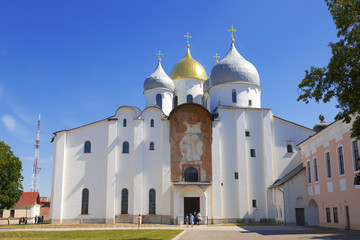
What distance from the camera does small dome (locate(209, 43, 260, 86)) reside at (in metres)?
37.4

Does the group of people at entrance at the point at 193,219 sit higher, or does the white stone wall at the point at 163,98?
the white stone wall at the point at 163,98

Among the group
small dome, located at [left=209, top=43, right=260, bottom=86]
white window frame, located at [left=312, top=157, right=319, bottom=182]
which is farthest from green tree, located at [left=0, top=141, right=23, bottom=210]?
white window frame, located at [left=312, top=157, right=319, bottom=182]

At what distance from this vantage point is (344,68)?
12719mm

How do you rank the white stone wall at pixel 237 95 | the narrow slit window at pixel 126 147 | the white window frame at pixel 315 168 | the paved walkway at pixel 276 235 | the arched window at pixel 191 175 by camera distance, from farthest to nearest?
1. the white stone wall at pixel 237 95
2. the narrow slit window at pixel 126 147
3. the arched window at pixel 191 175
4. the white window frame at pixel 315 168
5. the paved walkway at pixel 276 235

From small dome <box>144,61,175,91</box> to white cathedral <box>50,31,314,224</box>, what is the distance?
264 inches

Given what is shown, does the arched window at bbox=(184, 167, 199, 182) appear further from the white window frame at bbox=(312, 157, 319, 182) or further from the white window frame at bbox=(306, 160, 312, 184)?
the white window frame at bbox=(312, 157, 319, 182)

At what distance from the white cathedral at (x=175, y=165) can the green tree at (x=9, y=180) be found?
8.85 meters

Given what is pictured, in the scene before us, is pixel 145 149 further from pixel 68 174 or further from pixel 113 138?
pixel 68 174

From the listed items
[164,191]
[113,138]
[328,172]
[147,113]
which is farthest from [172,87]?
[328,172]

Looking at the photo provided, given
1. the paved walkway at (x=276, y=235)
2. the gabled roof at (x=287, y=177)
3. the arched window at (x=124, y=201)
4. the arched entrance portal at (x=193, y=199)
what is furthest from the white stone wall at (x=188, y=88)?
the paved walkway at (x=276, y=235)

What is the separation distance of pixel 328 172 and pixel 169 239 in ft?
45.6

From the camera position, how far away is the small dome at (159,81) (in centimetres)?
4178

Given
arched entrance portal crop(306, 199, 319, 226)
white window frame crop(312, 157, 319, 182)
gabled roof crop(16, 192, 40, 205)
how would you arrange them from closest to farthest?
white window frame crop(312, 157, 319, 182), arched entrance portal crop(306, 199, 319, 226), gabled roof crop(16, 192, 40, 205)

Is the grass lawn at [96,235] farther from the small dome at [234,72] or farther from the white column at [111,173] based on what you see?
the small dome at [234,72]
